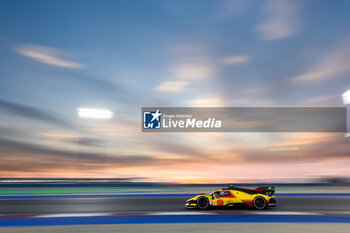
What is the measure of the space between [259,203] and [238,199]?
26.6 inches

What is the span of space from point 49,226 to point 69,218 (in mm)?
1089

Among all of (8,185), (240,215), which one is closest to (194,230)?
(240,215)

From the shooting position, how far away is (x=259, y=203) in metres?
8.48

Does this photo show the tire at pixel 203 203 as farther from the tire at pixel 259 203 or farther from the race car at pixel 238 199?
the tire at pixel 259 203

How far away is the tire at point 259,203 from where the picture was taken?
8.45 m

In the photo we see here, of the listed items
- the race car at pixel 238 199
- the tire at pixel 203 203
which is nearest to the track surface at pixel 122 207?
the race car at pixel 238 199

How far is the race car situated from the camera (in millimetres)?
8445

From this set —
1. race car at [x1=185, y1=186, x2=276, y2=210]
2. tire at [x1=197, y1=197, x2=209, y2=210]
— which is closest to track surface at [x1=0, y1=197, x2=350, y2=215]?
race car at [x1=185, y1=186, x2=276, y2=210]

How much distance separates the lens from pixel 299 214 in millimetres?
7965

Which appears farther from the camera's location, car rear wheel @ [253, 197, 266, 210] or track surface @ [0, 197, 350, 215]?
track surface @ [0, 197, 350, 215]

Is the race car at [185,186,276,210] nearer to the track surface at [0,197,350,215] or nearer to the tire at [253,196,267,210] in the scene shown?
the tire at [253,196,267,210]

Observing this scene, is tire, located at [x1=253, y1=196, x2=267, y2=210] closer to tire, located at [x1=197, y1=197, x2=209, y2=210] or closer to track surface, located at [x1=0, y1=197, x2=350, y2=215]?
track surface, located at [x1=0, y1=197, x2=350, y2=215]

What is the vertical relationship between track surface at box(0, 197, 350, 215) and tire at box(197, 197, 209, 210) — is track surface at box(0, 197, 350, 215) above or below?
below

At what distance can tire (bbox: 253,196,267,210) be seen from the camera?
8.45m
